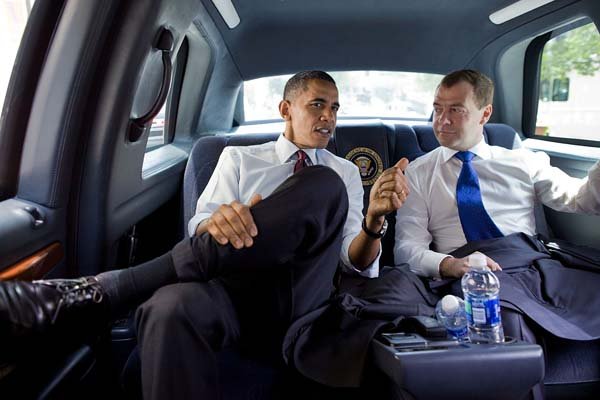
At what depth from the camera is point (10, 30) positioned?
165 centimetres

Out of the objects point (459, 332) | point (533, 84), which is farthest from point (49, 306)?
point (533, 84)

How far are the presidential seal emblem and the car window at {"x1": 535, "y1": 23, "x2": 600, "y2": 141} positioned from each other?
4.57 ft

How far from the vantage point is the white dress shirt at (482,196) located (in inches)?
95.0

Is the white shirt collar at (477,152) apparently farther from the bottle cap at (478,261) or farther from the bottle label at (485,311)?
the bottle label at (485,311)

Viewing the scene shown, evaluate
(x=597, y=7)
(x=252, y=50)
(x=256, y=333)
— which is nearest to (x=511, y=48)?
(x=597, y=7)

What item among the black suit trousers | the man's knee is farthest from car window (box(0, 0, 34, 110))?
the man's knee

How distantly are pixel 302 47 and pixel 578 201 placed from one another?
1.91 meters

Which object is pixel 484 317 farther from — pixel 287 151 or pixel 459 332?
pixel 287 151

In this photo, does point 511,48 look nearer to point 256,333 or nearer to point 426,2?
point 426,2

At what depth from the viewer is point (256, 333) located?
1733 millimetres

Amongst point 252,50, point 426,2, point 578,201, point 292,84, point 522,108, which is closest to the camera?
point 578,201

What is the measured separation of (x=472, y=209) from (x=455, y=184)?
0.55 ft

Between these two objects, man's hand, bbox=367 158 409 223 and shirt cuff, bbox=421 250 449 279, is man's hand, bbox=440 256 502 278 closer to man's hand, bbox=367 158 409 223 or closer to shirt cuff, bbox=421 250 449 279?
shirt cuff, bbox=421 250 449 279

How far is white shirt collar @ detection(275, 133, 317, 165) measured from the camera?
245 cm
